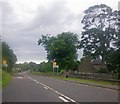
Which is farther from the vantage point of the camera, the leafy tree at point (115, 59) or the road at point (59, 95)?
the leafy tree at point (115, 59)

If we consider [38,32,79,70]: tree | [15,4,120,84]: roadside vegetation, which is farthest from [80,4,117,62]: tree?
[38,32,79,70]: tree

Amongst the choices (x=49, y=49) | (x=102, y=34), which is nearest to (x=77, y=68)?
(x=49, y=49)

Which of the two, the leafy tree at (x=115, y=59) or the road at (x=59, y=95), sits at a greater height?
the leafy tree at (x=115, y=59)

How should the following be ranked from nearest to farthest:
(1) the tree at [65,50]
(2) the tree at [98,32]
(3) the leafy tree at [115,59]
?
(3) the leafy tree at [115,59] < (2) the tree at [98,32] < (1) the tree at [65,50]

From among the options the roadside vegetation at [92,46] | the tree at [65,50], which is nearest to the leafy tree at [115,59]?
the roadside vegetation at [92,46]

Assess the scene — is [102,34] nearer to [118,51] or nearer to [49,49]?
[118,51]

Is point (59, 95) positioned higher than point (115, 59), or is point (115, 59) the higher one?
point (115, 59)

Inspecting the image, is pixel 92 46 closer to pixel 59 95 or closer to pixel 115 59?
pixel 115 59

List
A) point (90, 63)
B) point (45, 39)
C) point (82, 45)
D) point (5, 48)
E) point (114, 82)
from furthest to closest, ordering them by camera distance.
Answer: point (45, 39) < point (90, 63) < point (5, 48) < point (82, 45) < point (114, 82)

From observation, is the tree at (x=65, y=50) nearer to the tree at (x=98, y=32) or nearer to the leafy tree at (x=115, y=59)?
the tree at (x=98, y=32)

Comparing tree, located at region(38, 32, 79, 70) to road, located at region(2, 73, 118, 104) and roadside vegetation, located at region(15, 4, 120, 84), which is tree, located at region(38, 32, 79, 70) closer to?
roadside vegetation, located at region(15, 4, 120, 84)

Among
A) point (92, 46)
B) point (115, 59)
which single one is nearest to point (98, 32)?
point (92, 46)

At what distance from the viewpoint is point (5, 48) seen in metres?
90.0

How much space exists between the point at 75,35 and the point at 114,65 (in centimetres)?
7110
